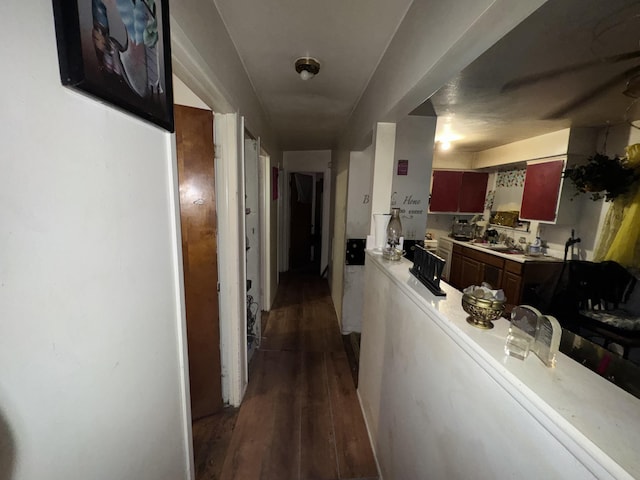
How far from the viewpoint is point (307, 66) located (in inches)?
61.4

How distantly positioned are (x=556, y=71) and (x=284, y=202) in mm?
3701

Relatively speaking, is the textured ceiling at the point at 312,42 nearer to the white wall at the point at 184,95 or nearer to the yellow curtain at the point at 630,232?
the white wall at the point at 184,95

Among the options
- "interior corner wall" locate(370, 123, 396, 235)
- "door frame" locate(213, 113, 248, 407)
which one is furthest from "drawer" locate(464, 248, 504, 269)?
"door frame" locate(213, 113, 248, 407)

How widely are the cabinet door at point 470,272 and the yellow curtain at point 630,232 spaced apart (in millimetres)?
1338

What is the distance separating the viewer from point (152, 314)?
735 mm

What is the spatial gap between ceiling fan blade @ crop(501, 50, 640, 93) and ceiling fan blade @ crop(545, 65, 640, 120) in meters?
0.21

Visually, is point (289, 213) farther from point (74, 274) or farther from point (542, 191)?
point (74, 274)

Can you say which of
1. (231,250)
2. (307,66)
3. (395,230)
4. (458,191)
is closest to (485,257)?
(458,191)

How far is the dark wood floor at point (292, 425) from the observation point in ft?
4.54

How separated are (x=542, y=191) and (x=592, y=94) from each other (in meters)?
1.37

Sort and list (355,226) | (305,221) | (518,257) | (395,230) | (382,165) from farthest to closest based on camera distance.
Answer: (305,221) < (518,257) < (355,226) < (382,165) < (395,230)

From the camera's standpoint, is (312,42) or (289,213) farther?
(289,213)

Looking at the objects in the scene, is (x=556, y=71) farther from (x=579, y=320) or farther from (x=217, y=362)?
(x=217, y=362)

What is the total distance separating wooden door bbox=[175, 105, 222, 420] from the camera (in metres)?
1.34
